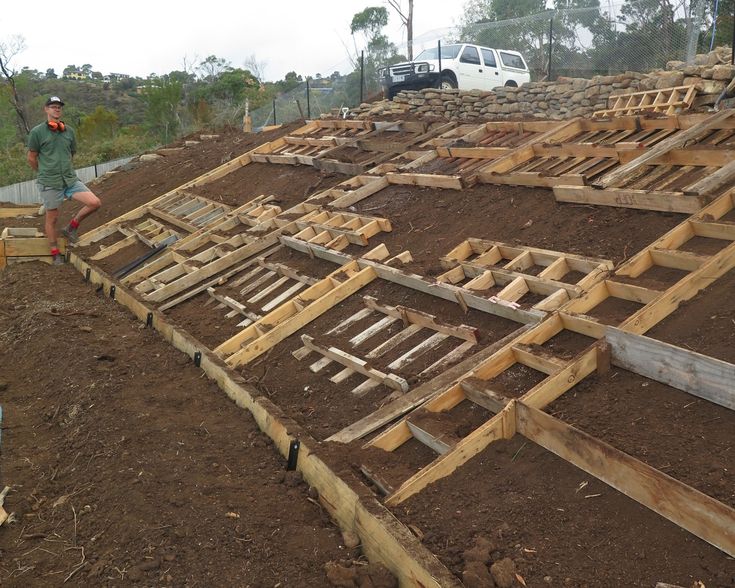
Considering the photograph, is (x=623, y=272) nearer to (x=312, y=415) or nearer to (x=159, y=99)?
(x=312, y=415)

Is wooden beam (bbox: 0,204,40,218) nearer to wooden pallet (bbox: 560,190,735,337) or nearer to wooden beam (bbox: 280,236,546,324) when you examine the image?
wooden beam (bbox: 280,236,546,324)

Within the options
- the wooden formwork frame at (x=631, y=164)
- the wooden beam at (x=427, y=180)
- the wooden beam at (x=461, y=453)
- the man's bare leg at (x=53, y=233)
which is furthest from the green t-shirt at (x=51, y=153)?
the wooden beam at (x=461, y=453)

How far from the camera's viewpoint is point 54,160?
375 inches

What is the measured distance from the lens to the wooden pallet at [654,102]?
10836mm

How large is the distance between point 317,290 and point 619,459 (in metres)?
3.87

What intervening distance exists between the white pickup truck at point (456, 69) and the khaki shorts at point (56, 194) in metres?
11.8

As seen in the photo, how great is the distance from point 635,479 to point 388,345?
2.49 meters

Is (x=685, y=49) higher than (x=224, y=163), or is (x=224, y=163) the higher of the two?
(x=685, y=49)

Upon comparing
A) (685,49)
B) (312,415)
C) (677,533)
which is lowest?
(312,415)

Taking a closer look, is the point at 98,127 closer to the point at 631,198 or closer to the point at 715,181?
the point at 631,198

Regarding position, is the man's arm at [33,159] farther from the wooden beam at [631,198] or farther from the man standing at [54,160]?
the wooden beam at [631,198]

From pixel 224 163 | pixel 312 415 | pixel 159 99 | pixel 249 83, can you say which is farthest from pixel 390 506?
pixel 249 83

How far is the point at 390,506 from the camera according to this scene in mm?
3525

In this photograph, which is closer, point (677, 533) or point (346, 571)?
point (677, 533)
